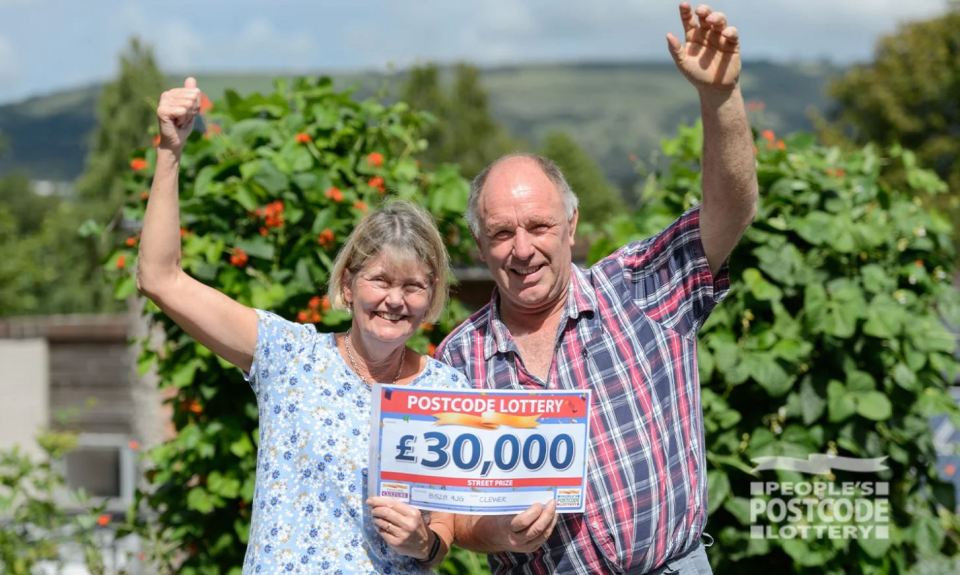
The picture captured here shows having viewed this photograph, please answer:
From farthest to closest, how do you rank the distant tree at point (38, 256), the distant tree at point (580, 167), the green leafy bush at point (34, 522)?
the distant tree at point (580, 167) → the distant tree at point (38, 256) → the green leafy bush at point (34, 522)

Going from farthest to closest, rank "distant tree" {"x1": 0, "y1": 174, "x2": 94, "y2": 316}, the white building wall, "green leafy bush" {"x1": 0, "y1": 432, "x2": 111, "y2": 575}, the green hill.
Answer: the green hill, "distant tree" {"x1": 0, "y1": 174, "x2": 94, "y2": 316}, the white building wall, "green leafy bush" {"x1": 0, "y1": 432, "x2": 111, "y2": 575}

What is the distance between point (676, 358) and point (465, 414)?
1.80 feet

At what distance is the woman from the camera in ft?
7.14

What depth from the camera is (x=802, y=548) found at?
3.44m

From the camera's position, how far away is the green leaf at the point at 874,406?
3412 millimetres

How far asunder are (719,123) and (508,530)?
0.95 m

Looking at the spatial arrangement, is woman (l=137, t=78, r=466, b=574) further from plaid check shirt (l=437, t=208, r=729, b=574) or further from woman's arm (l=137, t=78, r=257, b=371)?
plaid check shirt (l=437, t=208, r=729, b=574)

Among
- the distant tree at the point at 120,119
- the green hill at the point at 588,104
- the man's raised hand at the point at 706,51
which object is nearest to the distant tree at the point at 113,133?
the distant tree at the point at 120,119

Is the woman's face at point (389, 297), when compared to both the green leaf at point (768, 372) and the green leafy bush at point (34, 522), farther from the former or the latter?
the green leafy bush at point (34, 522)

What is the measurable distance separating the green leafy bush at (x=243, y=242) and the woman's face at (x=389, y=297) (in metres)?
1.11

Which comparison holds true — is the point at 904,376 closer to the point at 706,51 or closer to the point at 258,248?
the point at 706,51

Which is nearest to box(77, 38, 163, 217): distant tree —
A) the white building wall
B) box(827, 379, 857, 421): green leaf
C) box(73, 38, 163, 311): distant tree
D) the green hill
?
box(73, 38, 163, 311): distant tree

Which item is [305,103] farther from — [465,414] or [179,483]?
[465,414]

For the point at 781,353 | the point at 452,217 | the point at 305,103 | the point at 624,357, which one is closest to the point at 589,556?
the point at 624,357
